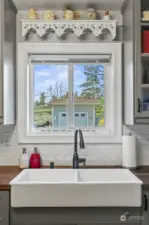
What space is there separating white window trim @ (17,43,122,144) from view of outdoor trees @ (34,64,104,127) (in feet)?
0.49

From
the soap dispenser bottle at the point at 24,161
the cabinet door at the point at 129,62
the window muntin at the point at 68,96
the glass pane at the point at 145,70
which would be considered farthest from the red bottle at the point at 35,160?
the glass pane at the point at 145,70

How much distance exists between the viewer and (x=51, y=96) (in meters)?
2.66

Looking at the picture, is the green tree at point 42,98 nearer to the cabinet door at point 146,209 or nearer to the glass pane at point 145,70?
the glass pane at point 145,70

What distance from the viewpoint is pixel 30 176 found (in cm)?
228

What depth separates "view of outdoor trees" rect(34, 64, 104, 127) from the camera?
104 inches

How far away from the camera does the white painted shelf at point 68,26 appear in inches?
97.2

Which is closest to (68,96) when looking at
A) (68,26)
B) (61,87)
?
(61,87)

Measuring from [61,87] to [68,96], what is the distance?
11cm

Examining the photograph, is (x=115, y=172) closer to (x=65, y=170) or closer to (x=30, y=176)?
(x=65, y=170)

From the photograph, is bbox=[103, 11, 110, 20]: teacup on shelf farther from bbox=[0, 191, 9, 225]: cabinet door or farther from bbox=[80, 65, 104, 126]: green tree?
bbox=[0, 191, 9, 225]: cabinet door

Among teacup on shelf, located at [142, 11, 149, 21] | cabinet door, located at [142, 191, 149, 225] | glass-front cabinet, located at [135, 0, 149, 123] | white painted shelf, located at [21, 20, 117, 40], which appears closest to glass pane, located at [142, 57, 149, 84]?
glass-front cabinet, located at [135, 0, 149, 123]

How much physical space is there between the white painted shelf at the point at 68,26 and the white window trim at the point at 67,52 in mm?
109

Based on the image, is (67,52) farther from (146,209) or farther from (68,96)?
(146,209)

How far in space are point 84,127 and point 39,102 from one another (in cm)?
49
